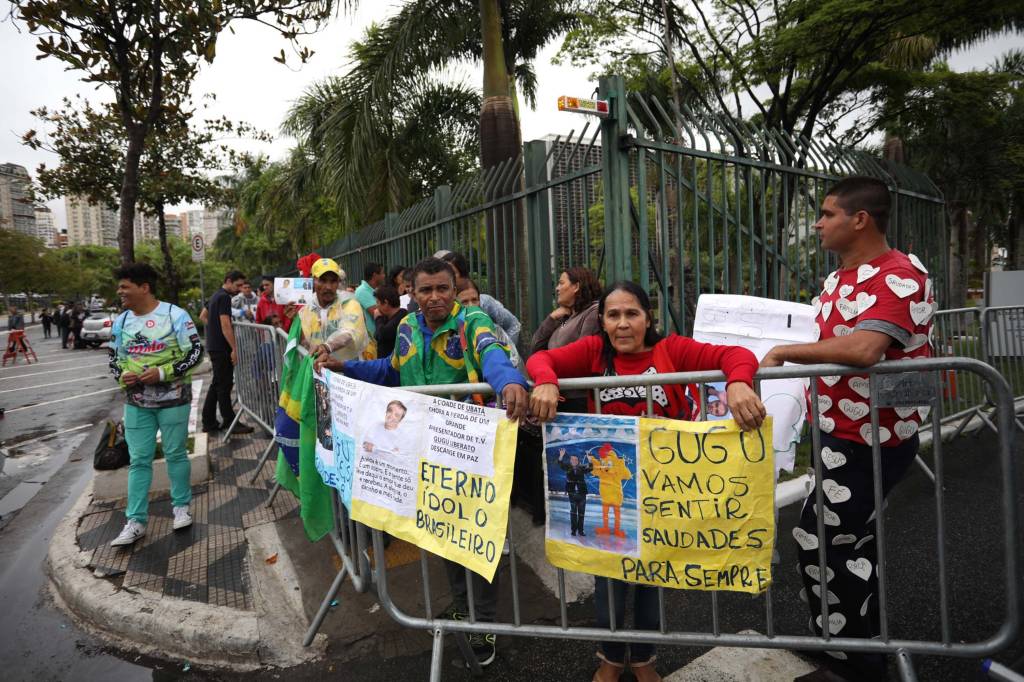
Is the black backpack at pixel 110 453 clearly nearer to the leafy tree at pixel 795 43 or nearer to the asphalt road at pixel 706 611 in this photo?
the asphalt road at pixel 706 611

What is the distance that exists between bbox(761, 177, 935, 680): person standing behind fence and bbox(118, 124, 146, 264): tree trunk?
19.2ft

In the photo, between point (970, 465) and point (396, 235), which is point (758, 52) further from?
point (970, 465)

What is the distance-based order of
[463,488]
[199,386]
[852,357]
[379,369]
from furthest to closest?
[199,386]
[379,369]
[463,488]
[852,357]

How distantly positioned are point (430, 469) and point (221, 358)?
595 cm

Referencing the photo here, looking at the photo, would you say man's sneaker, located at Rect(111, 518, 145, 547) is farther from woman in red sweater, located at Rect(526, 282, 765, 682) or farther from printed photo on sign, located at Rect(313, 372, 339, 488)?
woman in red sweater, located at Rect(526, 282, 765, 682)

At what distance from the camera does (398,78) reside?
10695 mm

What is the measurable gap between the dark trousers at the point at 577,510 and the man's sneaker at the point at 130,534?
3.58 m

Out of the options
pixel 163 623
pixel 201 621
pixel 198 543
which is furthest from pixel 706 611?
pixel 198 543

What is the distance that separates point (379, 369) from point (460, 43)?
9465 millimetres

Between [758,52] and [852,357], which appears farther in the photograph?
[758,52]

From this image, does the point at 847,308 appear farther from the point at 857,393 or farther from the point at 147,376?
the point at 147,376

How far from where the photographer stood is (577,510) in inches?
89.5

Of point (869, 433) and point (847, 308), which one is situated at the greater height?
point (847, 308)

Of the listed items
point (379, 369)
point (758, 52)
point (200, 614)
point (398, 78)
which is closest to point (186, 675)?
point (200, 614)
